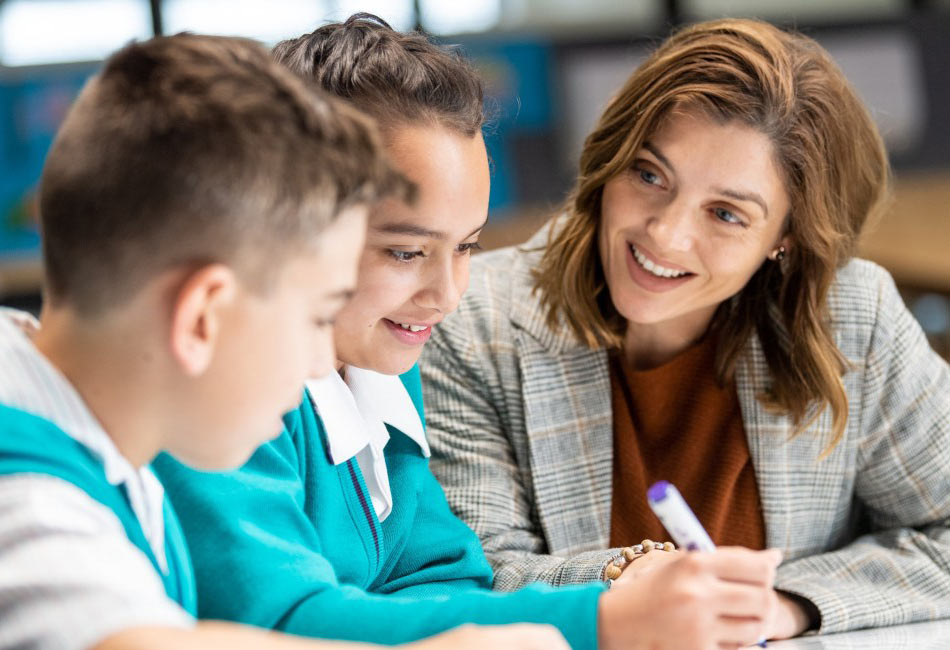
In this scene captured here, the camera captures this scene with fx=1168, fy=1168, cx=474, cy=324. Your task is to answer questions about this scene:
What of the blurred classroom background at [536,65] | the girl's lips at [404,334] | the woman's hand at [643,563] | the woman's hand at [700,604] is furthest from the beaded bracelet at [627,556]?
the blurred classroom background at [536,65]

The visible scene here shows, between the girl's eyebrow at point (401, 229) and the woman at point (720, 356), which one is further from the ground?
the girl's eyebrow at point (401, 229)

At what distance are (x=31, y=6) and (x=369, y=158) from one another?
4.54 meters

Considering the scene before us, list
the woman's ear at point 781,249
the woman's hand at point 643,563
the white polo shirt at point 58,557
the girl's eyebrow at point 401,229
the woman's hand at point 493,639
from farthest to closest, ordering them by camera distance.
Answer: the woman's ear at point 781,249 < the woman's hand at point 643,563 < the girl's eyebrow at point 401,229 < the woman's hand at point 493,639 < the white polo shirt at point 58,557

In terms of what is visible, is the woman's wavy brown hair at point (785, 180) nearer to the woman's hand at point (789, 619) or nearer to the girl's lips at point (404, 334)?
the woman's hand at point (789, 619)

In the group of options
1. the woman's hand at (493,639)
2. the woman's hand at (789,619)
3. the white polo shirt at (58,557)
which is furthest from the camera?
the woman's hand at (789,619)

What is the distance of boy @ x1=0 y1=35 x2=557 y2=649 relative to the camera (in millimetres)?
678

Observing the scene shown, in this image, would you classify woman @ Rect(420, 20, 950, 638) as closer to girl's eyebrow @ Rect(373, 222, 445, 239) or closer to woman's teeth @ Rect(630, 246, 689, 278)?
woman's teeth @ Rect(630, 246, 689, 278)

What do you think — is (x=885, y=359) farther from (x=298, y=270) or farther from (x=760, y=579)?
(x=298, y=270)

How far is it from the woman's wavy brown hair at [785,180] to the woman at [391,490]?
1.12ft


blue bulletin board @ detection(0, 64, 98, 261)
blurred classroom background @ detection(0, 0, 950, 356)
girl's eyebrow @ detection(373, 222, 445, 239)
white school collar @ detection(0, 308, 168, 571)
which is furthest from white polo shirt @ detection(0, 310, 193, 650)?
blue bulletin board @ detection(0, 64, 98, 261)

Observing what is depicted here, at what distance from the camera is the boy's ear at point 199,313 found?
673 millimetres

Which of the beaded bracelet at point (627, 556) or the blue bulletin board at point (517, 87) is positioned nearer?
the beaded bracelet at point (627, 556)

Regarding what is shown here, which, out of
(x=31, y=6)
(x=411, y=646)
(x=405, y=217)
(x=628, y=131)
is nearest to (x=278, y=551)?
(x=411, y=646)

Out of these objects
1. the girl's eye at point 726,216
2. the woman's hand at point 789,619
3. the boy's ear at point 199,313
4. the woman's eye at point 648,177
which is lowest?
the woman's hand at point 789,619
